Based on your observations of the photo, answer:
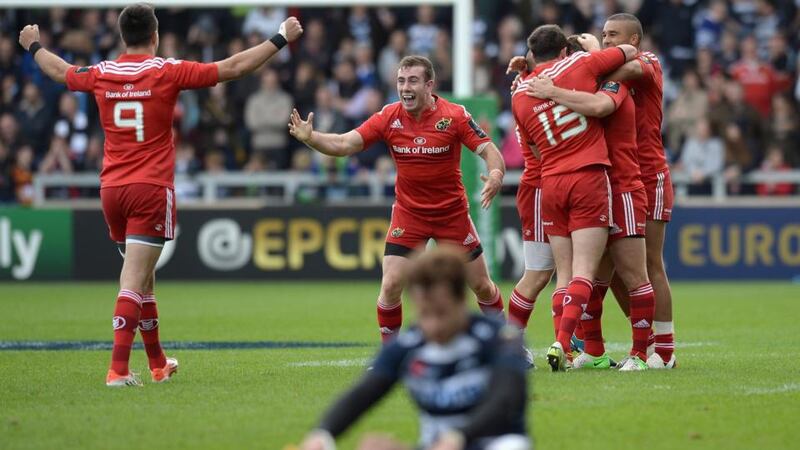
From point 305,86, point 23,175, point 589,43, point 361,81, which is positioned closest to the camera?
point 589,43

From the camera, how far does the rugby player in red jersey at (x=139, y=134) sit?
9070 mm

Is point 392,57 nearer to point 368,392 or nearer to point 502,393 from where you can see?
point 368,392

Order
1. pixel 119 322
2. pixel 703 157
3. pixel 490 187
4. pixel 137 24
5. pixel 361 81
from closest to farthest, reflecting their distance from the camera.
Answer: pixel 119 322 → pixel 137 24 → pixel 490 187 → pixel 703 157 → pixel 361 81

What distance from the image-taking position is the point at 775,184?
21.5 m

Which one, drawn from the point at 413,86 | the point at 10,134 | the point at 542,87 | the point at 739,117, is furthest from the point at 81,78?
the point at 10,134

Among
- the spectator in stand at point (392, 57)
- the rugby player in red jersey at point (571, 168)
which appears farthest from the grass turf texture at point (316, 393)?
the spectator in stand at point (392, 57)

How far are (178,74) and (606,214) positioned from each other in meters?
3.00

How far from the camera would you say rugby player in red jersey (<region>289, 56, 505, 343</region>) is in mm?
10047

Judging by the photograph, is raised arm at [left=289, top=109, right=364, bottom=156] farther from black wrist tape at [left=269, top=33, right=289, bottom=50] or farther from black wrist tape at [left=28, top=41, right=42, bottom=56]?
black wrist tape at [left=28, top=41, right=42, bottom=56]

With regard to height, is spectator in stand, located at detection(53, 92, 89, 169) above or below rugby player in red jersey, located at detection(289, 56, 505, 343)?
above

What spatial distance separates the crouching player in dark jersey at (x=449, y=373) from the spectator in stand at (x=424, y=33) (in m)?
17.9

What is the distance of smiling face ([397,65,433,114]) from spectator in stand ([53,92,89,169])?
14325 millimetres

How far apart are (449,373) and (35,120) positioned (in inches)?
761

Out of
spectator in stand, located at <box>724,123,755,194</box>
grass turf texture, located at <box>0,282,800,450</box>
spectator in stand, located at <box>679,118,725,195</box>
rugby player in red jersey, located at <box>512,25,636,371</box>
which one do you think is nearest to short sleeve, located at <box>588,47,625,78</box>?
rugby player in red jersey, located at <box>512,25,636,371</box>
